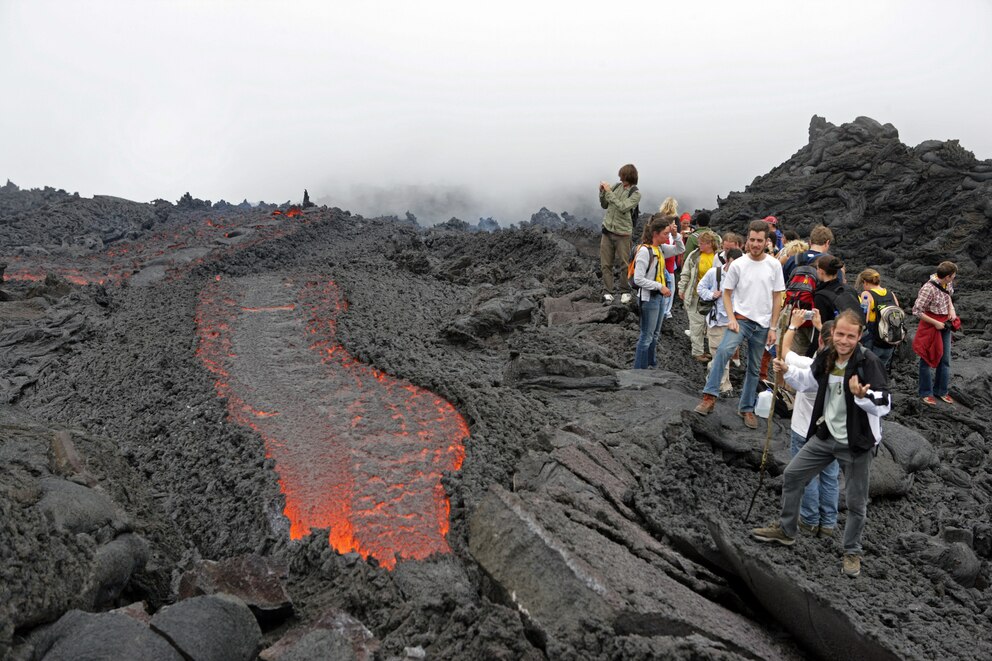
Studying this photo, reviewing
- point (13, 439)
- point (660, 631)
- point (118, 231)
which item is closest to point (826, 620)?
point (660, 631)

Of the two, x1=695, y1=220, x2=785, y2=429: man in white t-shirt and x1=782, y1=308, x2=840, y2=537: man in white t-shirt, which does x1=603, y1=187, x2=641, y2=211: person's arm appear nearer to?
x1=695, y1=220, x2=785, y2=429: man in white t-shirt

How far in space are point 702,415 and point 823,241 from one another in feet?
10.8

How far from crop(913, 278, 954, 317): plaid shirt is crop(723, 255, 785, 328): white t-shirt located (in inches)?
159

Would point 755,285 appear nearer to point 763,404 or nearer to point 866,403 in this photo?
point 763,404

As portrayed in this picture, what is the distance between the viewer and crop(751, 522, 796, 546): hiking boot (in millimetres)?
5633

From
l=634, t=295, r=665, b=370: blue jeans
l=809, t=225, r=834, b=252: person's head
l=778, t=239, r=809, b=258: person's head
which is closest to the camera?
l=809, t=225, r=834, b=252: person's head

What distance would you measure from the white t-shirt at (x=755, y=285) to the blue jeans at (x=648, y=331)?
1.73m

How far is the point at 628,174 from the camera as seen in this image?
1190 cm

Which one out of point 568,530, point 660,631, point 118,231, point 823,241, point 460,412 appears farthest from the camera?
point 118,231

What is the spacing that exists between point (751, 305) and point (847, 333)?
2.31 metres

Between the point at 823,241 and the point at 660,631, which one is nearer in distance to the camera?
the point at 660,631

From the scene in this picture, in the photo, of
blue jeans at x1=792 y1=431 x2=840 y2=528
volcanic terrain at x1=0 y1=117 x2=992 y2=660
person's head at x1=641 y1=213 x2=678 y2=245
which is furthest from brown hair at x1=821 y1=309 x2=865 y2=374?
person's head at x1=641 y1=213 x2=678 y2=245

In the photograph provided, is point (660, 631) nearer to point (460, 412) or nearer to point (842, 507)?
point (842, 507)

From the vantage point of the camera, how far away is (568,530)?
498 centimetres
